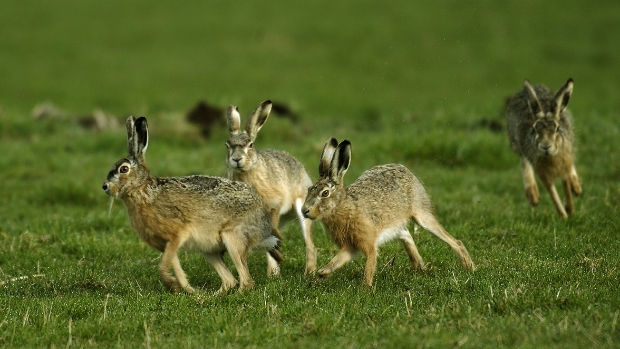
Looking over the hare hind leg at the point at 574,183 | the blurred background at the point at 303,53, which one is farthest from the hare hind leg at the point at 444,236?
the blurred background at the point at 303,53

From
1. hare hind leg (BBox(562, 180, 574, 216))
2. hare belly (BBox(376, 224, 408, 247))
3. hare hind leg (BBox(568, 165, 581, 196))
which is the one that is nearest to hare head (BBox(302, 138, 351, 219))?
hare belly (BBox(376, 224, 408, 247))

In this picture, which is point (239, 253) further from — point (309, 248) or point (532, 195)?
point (532, 195)

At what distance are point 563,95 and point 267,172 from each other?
4.05m

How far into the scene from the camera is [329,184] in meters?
8.23

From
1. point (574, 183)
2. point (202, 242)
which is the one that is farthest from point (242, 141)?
point (574, 183)

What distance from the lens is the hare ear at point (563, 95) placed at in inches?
438

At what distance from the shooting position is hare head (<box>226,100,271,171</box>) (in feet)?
31.7

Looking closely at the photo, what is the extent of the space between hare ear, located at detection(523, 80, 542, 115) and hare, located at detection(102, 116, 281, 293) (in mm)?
4514

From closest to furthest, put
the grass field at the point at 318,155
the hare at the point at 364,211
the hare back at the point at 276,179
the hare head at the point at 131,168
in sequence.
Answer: the grass field at the point at 318,155 < the hare at the point at 364,211 < the hare head at the point at 131,168 < the hare back at the point at 276,179

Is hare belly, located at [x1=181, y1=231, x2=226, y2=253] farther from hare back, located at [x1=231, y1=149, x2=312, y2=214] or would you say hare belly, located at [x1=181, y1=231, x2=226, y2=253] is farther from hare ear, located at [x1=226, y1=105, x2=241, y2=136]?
hare ear, located at [x1=226, y1=105, x2=241, y2=136]

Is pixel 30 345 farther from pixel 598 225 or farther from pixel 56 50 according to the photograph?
pixel 56 50

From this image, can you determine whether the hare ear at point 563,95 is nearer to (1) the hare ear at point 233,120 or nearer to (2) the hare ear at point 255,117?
(2) the hare ear at point 255,117

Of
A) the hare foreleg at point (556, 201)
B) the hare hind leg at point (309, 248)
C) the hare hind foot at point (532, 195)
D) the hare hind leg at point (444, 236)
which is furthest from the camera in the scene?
the hare hind foot at point (532, 195)

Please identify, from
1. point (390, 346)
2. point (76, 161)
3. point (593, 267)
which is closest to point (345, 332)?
point (390, 346)
